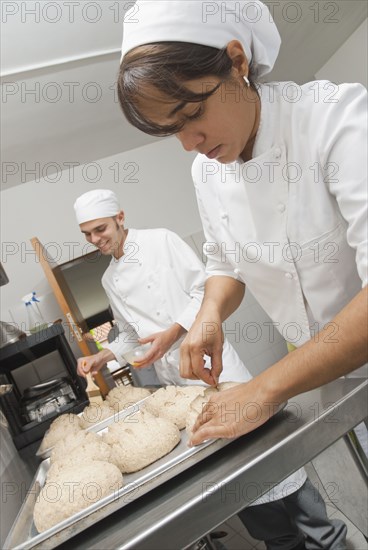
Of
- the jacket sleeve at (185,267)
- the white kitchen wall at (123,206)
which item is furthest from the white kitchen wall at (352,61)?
the jacket sleeve at (185,267)

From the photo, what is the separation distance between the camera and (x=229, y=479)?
2.41 ft

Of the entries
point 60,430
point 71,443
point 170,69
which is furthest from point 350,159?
point 60,430

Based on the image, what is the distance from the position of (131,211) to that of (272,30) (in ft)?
8.99

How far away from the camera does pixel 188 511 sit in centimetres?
71

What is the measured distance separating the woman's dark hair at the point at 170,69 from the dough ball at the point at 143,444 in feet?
2.23

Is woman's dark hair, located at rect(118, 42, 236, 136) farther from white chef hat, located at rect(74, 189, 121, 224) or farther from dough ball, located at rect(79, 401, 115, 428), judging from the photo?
white chef hat, located at rect(74, 189, 121, 224)

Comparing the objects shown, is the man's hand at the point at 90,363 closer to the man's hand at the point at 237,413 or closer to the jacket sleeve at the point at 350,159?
the man's hand at the point at 237,413

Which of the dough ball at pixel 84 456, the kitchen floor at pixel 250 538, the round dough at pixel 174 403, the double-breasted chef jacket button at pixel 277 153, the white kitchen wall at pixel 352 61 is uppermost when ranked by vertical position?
the white kitchen wall at pixel 352 61

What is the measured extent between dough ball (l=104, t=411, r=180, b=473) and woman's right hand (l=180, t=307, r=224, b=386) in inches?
5.1

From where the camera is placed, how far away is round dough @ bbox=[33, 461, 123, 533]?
896 millimetres

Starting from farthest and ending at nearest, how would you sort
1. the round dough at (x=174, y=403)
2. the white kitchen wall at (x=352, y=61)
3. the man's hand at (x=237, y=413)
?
the white kitchen wall at (x=352, y=61)
the round dough at (x=174, y=403)
the man's hand at (x=237, y=413)

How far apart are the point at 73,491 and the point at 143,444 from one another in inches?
7.5

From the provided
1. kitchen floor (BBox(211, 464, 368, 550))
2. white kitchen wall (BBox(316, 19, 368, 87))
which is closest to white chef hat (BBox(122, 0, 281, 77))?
kitchen floor (BBox(211, 464, 368, 550))

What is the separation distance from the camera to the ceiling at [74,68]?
220cm
